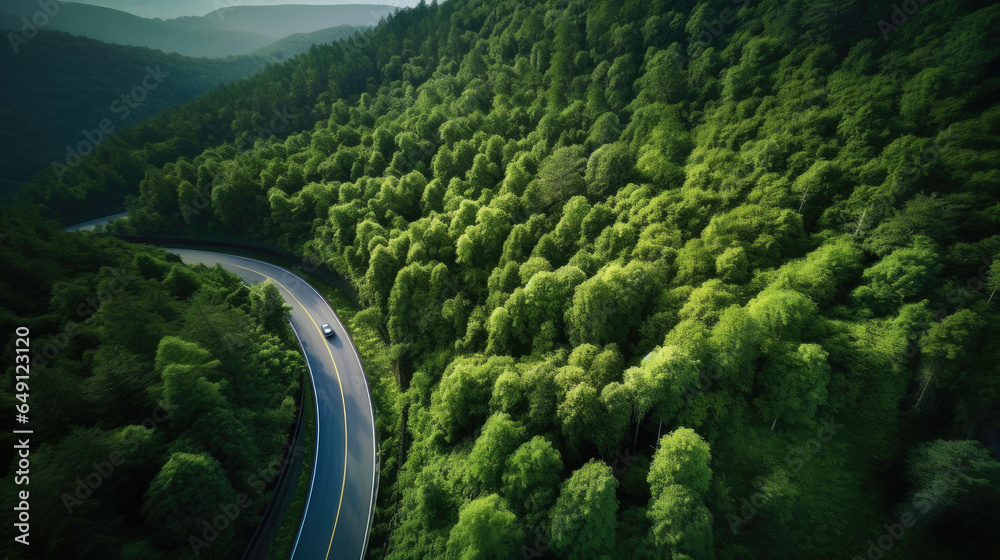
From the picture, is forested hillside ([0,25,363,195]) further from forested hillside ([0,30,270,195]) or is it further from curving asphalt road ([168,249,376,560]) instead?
curving asphalt road ([168,249,376,560])

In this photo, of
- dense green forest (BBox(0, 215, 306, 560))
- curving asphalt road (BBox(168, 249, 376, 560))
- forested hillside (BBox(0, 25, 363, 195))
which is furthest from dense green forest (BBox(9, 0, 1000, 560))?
forested hillside (BBox(0, 25, 363, 195))

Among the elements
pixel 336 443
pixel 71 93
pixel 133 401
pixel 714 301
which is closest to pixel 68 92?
pixel 71 93

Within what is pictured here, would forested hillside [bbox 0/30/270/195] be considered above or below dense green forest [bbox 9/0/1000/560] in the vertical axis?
above

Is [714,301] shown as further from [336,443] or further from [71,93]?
[71,93]

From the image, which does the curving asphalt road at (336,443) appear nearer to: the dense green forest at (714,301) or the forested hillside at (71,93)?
the dense green forest at (714,301)

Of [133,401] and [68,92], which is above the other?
[68,92]

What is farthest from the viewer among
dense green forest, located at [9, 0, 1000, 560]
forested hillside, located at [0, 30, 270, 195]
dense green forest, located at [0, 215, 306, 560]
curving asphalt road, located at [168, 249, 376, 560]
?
forested hillside, located at [0, 30, 270, 195]
